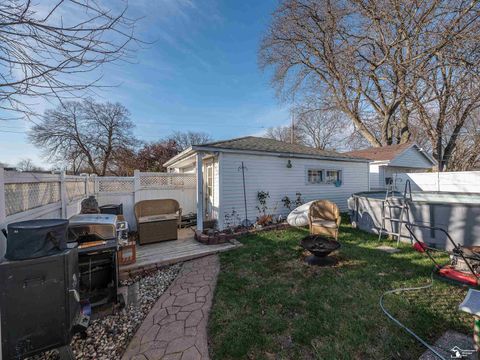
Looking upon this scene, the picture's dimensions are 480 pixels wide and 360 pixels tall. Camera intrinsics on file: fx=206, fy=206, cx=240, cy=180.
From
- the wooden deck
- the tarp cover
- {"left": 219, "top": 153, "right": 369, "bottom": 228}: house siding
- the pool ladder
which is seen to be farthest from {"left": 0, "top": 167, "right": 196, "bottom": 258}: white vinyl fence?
the pool ladder

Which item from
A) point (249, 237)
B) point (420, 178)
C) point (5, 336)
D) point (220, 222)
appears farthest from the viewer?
point (420, 178)

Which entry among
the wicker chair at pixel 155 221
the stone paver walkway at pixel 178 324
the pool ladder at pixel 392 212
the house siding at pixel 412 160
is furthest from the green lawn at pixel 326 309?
the house siding at pixel 412 160

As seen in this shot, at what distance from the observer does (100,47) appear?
206cm

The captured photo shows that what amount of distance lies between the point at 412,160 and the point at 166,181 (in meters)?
16.3

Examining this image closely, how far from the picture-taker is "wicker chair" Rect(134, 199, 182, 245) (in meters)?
5.63

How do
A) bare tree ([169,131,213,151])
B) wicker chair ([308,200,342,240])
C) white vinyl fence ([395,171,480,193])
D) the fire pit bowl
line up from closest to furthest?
the fire pit bowl, wicker chair ([308,200,342,240]), white vinyl fence ([395,171,480,193]), bare tree ([169,131,213,151])

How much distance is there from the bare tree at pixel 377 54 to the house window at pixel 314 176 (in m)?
4.56

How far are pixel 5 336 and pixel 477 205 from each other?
7.64m

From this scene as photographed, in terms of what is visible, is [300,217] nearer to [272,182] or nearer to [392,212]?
[272,182]

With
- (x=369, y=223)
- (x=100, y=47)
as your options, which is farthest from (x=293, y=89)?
(x=100, y=47)

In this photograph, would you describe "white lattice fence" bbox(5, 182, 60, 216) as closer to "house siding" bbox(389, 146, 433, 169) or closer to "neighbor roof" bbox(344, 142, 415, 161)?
"neighbor roof" bbox(344, 142, 415, 161)

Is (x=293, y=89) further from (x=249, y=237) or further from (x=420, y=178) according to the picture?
(x=249, y=237)

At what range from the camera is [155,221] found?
18.8 ft

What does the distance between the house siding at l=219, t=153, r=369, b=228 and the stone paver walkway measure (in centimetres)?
326
